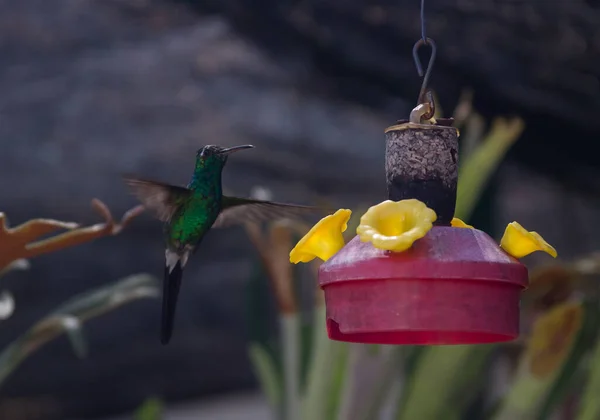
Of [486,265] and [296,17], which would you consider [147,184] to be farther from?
[296,17]


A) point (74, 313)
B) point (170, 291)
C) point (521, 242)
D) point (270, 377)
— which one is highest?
point (521, 242)

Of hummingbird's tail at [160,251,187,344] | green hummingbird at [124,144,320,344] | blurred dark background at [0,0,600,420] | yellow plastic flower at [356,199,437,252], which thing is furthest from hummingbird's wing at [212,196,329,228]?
blurred dark background at [0,0,600,420]

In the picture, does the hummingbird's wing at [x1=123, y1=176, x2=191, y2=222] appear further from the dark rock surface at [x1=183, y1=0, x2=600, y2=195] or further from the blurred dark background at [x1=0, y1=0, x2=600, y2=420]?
the blurred dark background at [x1=0, y1=0, x2=600, y2=420]

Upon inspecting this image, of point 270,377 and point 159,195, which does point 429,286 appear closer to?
point 159,195

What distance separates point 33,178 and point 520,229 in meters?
2.79

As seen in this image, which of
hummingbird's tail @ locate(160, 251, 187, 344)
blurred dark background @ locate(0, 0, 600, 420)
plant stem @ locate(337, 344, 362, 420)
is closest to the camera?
hummingbird's tail @ locate(160, 251, 187, 344)

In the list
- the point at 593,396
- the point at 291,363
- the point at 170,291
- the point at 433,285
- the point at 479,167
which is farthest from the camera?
the point at 291,363

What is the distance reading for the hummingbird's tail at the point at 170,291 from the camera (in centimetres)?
138

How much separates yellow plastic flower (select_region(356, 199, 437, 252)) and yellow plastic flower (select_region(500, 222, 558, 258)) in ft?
0.39

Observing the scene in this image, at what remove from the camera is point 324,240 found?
124 centimetres

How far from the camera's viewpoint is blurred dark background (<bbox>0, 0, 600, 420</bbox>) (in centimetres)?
353

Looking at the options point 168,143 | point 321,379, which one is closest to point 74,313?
point 321,379

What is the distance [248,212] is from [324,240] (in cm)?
48

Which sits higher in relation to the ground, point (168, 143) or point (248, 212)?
point (248, 212)
